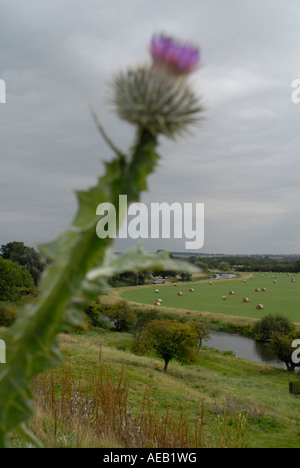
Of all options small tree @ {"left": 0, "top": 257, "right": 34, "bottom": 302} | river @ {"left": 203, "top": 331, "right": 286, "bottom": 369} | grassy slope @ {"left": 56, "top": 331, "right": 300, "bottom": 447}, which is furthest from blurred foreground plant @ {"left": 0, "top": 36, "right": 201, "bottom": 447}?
small tree @ {"left": 0, "top": 257, "right": 34, "bottom": 302}

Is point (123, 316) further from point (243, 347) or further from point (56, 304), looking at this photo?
point (56, 304)

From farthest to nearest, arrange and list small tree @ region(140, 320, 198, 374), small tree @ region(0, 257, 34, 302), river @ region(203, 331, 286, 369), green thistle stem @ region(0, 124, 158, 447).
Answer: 1. small tree @ region(0, 257, 34, 302)
2. river @ region(203, 331, 286, 369)
3. small tree @ region(140, 320, 198, 374)
4. green thistle stem @ region(0, 124, 158, 447)

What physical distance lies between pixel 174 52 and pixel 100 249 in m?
0.66

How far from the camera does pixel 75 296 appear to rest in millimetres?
1119

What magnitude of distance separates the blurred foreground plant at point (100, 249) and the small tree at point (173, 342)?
2933 cm

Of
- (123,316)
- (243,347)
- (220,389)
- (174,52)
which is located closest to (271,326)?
(243,347)

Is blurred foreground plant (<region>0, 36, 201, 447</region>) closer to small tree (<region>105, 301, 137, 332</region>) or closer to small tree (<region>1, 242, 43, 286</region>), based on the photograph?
small tree (<region>105, 301, 137, 332</region>)

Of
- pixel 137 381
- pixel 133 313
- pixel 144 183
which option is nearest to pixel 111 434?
pixel 144 183

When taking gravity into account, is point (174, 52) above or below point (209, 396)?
above

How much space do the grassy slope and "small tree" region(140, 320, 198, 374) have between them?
118cm

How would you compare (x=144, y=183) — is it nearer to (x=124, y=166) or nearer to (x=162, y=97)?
(x=124, y=166)

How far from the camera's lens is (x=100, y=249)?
112cm

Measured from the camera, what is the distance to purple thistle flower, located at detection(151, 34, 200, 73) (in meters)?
1.11

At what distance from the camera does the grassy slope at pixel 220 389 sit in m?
14.0
